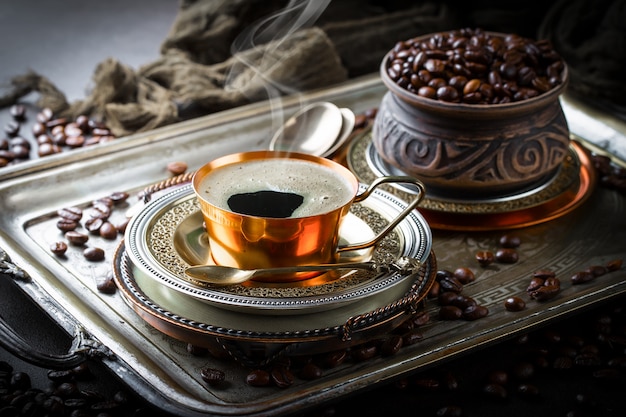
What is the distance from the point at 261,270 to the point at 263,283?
4 centimetres

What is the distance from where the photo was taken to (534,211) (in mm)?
1699

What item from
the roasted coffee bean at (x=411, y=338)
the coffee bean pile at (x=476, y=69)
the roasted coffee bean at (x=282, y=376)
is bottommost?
the roasted coffee bean at (x=411, y=338)

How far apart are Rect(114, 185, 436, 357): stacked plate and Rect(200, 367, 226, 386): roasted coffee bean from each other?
5 centimetres

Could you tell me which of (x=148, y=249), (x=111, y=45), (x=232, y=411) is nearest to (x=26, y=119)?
(x=111, y=45)

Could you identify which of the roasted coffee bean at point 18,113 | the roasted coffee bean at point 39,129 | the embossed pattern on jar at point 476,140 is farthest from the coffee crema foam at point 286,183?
the roasted coffee bean at point 18,113

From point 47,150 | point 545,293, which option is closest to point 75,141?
point 47,150

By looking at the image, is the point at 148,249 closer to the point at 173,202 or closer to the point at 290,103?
the point at 173,202

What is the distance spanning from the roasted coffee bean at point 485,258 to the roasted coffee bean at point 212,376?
58 cm

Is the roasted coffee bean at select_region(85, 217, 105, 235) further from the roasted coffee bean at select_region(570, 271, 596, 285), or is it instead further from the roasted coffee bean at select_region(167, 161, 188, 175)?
the roasted coffee bean at select_region(570, 271, 596, 285)

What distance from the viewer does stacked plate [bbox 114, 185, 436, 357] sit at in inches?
48.4

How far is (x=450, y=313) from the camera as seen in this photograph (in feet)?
4.51

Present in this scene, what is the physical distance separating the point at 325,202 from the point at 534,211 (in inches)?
22.5

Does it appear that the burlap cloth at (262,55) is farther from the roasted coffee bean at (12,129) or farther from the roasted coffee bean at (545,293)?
the roasted coffee bean at (545,293)

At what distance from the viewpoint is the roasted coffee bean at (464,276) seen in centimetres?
150
